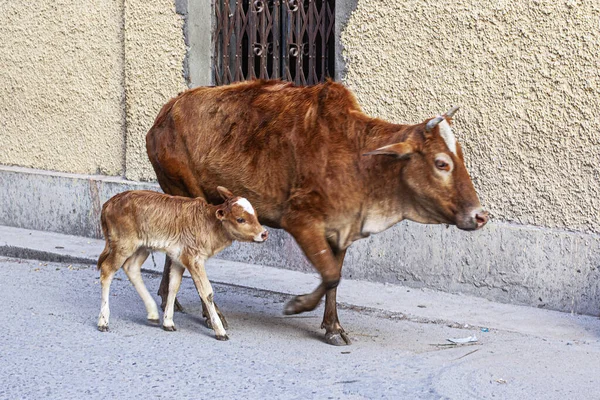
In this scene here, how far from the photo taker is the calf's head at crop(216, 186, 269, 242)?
19.5 feet

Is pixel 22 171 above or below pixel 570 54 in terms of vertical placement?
below

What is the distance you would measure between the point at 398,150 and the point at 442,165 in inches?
10.5

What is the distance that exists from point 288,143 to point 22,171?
5.34m

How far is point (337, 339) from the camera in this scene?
19.8 ft

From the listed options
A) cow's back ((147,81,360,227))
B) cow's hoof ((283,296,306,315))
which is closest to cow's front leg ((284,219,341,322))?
cow's hoof ((283,296,306,315))

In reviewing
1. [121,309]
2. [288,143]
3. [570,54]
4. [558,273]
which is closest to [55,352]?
[121,309]

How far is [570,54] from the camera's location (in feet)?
22.5

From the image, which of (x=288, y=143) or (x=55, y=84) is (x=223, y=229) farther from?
(x=55, y=84)

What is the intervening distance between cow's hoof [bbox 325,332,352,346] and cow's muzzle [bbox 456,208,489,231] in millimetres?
1134

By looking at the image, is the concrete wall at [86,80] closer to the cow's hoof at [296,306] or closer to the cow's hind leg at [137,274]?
the cow's hind leg at [137,274]

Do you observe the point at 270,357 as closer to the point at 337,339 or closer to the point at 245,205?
the point at 337,339

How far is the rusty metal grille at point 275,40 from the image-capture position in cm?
855

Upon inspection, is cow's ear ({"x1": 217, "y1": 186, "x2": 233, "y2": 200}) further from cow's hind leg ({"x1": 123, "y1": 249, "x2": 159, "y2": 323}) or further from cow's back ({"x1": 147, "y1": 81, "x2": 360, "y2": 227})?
cow's hind leg ({"x1": 123, "y1": 249, "x2": 159, "y2": 323})

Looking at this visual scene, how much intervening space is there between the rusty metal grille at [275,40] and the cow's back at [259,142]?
2.14 metres
